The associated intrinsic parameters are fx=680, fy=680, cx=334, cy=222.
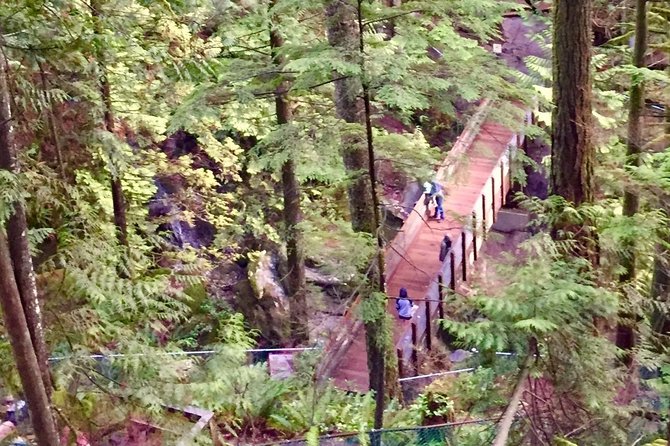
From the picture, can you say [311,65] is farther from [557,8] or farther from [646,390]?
[646,390]

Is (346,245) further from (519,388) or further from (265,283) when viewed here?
(265,283)

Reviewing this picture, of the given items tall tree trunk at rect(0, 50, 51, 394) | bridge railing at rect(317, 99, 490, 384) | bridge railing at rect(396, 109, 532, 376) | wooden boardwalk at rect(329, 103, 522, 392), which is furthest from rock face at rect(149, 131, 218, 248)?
tall tree trunk at rect(0, 50, 51, 394)

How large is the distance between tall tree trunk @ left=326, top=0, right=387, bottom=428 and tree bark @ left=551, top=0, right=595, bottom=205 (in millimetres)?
1891

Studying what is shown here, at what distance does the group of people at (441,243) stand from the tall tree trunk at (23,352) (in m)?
6.83

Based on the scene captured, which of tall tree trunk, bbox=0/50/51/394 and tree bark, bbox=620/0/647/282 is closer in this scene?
tall tree trunk, bbox=0/50/51/394

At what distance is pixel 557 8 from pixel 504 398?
12.1ft

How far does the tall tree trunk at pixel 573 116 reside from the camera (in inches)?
252

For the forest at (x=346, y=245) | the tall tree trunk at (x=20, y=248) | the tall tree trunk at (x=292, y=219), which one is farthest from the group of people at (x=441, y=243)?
the tall tree trunk at (x=20, y=248)

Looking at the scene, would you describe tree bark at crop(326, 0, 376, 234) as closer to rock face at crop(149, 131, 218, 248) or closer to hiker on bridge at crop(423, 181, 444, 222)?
hiker on bridge at crop(423, 181, 444, 222)

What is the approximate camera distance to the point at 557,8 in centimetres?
647

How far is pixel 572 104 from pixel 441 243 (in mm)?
6435

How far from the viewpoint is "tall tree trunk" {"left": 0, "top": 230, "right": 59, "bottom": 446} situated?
4219 millimetres

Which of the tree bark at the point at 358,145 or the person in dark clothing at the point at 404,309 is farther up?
the tree bark at the point at 358,145

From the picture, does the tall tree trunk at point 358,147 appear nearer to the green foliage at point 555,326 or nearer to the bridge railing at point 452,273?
the green foliage at point 555,326
